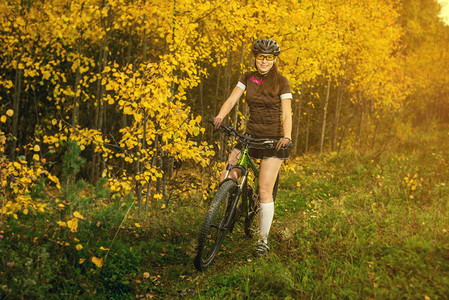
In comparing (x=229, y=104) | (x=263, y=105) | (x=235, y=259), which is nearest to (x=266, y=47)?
(x=263, y=105)

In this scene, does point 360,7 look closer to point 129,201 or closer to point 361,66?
point 361,66

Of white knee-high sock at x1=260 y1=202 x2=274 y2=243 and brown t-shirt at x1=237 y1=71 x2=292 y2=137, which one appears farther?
white knee-high sock at x1=260 y1=202 x2=274 y2=243

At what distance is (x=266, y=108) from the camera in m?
4.64

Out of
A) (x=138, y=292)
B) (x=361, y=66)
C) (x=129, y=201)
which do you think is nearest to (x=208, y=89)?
(x=361, y=66)

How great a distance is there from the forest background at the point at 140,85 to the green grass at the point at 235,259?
0.40 ft

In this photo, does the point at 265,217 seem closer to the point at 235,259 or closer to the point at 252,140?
the point at 235,259

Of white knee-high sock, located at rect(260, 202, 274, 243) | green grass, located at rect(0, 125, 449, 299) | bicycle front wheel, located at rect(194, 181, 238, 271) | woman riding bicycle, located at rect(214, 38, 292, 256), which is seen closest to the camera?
green grass, located at rect(0, 125, 449, 299)

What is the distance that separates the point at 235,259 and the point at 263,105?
188 centimetres

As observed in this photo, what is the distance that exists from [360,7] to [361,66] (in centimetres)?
247

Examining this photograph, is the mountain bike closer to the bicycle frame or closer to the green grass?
the bicycle frame

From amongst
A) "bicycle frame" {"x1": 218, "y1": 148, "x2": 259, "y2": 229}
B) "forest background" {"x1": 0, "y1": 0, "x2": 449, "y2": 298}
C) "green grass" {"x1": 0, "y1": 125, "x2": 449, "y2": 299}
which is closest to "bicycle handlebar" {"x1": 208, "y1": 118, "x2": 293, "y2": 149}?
"bicycle frame" {"x1": 218, "y1": 148, "x2": 259, "y2": 229}

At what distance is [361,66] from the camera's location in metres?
16.4

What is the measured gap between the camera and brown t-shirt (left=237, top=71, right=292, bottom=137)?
15.1 ft

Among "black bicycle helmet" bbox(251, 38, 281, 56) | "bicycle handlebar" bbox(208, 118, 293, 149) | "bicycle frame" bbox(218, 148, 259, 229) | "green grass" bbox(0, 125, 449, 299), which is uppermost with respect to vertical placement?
"black bicycle helmet" bbox(251, 38, 281, 56)
